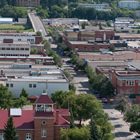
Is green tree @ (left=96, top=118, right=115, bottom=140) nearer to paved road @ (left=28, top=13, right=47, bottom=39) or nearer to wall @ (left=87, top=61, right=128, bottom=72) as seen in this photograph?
wall @ (left=87, top=61, right=128, bottom=72)

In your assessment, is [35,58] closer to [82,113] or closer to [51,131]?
[82,113]

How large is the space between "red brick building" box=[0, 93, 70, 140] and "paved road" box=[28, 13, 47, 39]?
9318 centimetres

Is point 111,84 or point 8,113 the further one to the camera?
point 111,84

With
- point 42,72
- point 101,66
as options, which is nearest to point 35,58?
point 101,66

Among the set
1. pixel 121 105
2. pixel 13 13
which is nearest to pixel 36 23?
pixel 13 13

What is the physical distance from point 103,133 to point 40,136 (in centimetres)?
442

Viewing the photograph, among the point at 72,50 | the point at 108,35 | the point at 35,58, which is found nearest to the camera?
the point at 35,58

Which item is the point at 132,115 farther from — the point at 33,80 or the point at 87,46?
the point at 87,46

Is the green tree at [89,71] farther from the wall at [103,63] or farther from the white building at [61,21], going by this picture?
the white building at [61,21]

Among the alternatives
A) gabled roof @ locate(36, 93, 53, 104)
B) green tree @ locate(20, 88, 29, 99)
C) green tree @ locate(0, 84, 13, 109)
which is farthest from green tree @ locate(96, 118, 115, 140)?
green tree @ locate(20, 88, 29, 99)

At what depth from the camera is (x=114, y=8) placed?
196125mm

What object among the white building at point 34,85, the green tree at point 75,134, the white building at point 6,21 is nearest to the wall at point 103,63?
the white building at point 34,85

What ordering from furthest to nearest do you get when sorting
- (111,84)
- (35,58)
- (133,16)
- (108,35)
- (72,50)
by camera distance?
(133,16) → (108,35) → (72,50) → (35,58) → (111,84)

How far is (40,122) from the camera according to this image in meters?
39.2
